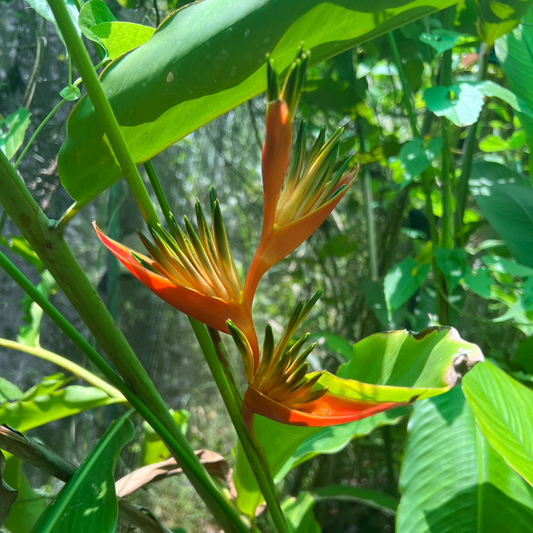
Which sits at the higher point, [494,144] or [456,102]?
[456,102]

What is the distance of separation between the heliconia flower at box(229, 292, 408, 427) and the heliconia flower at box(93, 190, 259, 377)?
11 mm

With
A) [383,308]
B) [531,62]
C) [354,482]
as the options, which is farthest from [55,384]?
[354,482]

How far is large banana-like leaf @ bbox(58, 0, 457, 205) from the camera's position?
0.85 ft

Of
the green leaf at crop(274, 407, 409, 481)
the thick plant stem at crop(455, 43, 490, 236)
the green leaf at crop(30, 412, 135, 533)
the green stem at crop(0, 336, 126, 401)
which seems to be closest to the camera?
the green leaf at crop(30, 412, 135, 533)

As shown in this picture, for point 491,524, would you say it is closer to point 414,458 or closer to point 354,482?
point 414,458

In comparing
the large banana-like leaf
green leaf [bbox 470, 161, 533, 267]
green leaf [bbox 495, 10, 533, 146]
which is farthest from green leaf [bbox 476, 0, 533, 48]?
the large banana-like leaf

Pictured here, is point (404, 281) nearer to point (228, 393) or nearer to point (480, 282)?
point (480, 282)

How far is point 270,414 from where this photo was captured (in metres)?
0.25

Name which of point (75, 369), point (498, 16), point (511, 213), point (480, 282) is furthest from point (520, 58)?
point (75, 369)

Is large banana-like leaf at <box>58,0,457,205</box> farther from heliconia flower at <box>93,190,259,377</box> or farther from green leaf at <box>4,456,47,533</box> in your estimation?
green leaf at <box>4,456,47,533</box>

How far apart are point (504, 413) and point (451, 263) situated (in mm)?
221

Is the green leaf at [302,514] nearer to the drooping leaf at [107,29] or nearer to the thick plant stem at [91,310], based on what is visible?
the thick plant stem at [91,310]

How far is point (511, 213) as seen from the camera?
628mm

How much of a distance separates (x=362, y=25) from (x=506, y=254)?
635 mm
